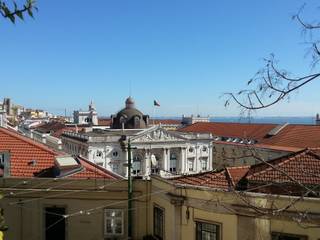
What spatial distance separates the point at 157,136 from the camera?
78.1m

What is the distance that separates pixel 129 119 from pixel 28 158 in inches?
2694

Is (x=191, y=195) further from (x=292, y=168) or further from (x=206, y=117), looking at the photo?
(x=206, y=117)

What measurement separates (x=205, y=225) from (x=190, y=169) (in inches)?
2714

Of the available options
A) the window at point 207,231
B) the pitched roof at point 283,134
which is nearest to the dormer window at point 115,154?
the pitched roof at point 283,134

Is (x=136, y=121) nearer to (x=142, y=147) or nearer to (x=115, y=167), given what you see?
(x=142, y=147)

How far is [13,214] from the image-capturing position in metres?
18.2

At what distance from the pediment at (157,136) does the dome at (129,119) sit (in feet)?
38.8

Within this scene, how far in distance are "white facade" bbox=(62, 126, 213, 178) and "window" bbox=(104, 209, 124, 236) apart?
50700 mm

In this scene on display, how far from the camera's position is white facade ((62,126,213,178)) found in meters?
74.2

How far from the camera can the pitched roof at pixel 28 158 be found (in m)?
20.6

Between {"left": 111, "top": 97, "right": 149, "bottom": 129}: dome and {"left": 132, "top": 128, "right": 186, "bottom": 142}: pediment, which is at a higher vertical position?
{"left": 111, "top": 97, "right": 149, "bottom": 129}: dome

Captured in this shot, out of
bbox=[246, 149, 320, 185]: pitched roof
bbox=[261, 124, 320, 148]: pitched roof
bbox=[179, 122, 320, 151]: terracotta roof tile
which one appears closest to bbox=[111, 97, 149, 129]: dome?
bbox=[179, 122, 320, 151]: terracotta roof tile

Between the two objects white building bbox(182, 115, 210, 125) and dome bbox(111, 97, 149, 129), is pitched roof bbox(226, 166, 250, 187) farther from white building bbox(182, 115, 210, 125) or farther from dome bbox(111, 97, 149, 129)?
white building bbox(182, 115, 210, 125)

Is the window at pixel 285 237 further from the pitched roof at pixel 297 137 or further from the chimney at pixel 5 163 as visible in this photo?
the pitched roof at pixel 297 137
